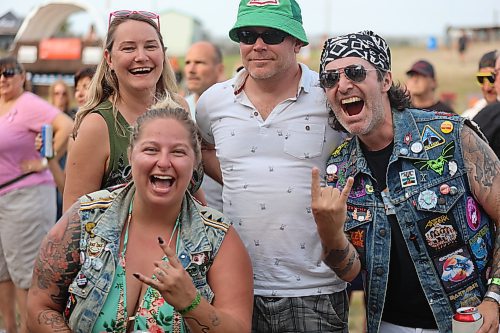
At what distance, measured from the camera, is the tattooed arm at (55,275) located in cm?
306

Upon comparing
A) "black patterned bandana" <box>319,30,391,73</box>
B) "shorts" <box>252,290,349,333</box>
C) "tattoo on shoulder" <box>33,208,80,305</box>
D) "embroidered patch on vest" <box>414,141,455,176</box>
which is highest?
"black patterned bandana" <box>319,30,391,73</box>

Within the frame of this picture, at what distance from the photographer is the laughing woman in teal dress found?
2.99 meters

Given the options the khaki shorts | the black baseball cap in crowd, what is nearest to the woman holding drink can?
the khaki shorts

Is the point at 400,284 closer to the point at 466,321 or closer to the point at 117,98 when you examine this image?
the point at 466,321

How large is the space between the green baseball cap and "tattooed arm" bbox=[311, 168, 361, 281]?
0.93 m

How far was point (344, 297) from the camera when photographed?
3727 mm

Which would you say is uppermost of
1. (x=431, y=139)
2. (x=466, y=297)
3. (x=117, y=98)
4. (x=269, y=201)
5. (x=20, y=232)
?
(x=117, y=98)

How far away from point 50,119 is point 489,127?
11.8 ft

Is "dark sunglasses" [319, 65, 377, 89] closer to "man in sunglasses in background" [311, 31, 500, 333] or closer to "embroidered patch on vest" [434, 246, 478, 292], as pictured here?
"man in sunglasses in background" [311, 31, 500, 333]

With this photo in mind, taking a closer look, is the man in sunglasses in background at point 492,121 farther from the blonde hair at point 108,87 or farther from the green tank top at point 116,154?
the green tank top at point 116,154

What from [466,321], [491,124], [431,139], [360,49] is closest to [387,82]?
[360,49]

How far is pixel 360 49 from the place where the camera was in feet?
11.2

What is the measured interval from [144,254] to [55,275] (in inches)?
14.6

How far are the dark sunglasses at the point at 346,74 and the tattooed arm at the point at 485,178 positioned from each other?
51cm
